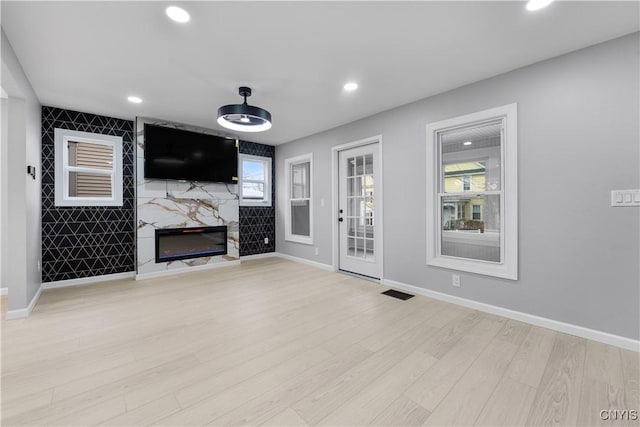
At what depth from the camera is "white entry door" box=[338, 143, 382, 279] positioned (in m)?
4.16

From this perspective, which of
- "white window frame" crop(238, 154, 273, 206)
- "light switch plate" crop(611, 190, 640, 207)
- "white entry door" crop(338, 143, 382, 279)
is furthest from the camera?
"white window frame" crop(238, 154, 273, 206)

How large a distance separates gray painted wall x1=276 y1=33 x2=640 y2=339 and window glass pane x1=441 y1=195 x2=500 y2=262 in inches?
10.7

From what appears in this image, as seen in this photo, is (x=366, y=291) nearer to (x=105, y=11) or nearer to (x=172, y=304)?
(x=172, y=304)

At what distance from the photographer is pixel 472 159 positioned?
314 centimetres

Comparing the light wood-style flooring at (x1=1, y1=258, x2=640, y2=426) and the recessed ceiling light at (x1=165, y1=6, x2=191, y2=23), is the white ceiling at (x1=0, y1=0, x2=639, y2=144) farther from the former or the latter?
the light wood-style flooring at (x1=1, y1=258, x2=640, y2=426)

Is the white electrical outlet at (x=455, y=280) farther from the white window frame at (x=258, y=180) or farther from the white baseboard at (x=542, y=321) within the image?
the white window frame at (x=258, y=180)

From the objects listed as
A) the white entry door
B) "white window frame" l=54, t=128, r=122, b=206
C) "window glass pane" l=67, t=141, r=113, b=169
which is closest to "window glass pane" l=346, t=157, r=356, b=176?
the white entry door

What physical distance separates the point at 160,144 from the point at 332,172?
9.60 ft

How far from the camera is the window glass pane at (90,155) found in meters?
4.02

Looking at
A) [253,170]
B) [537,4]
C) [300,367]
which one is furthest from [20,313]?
[537,4]

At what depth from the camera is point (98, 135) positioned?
414 cm

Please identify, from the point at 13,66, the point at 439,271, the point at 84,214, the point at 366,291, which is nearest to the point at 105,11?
the point at 13,66

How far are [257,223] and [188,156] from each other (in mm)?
1986

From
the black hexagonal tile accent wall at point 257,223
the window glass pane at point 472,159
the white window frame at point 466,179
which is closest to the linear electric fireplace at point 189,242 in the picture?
the black hexagonal tile accent wall at point 257,223
